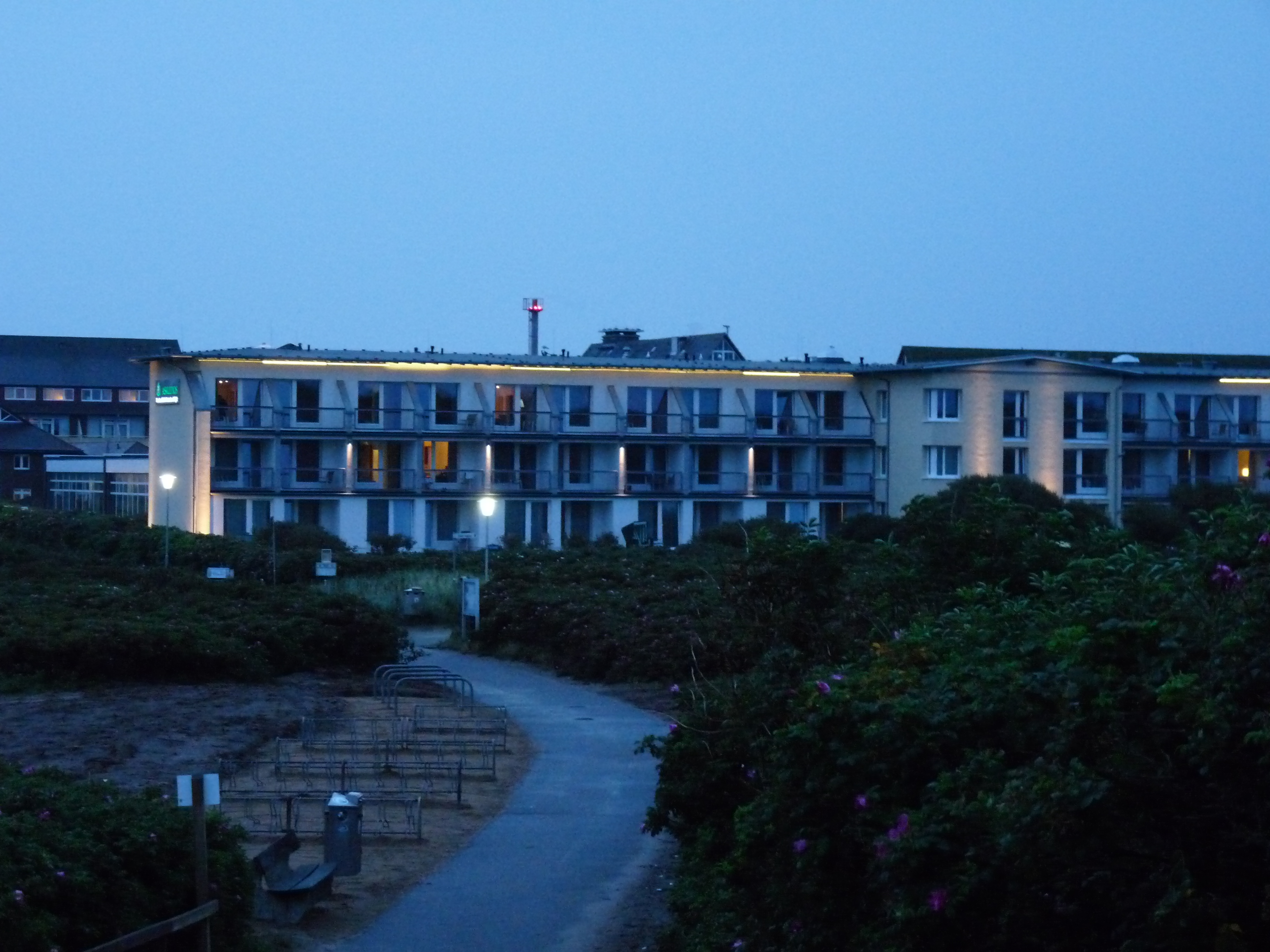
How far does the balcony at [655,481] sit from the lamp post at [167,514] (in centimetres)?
1641

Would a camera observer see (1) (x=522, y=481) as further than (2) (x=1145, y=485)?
No

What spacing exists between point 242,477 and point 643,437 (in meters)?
14.6

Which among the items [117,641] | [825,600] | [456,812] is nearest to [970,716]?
[825,600]

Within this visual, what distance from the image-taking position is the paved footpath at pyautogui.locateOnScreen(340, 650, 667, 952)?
12969mm

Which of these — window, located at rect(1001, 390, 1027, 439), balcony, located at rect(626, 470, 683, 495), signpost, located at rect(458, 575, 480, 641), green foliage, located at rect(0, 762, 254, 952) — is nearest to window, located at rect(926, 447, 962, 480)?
window, located at rect(1001, 390, 1027, 439)

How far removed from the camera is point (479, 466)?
204ft

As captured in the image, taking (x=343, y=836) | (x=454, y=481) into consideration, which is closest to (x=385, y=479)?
(x=454, y=481)

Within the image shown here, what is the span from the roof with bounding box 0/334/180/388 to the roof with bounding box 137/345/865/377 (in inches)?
2364

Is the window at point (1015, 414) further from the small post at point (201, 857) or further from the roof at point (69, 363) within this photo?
the roof at point (69, 363)

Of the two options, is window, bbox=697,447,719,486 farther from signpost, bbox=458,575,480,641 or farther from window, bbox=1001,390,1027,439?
signpost, bbox=458,575,480,641

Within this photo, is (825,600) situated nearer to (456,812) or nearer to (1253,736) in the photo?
(456,812)

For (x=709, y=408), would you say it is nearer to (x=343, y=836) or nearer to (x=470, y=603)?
(x=470, y=603)

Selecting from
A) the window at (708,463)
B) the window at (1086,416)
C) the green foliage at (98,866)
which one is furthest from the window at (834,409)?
the green foliage at (98,866)

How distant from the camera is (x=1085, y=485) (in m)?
63.8
